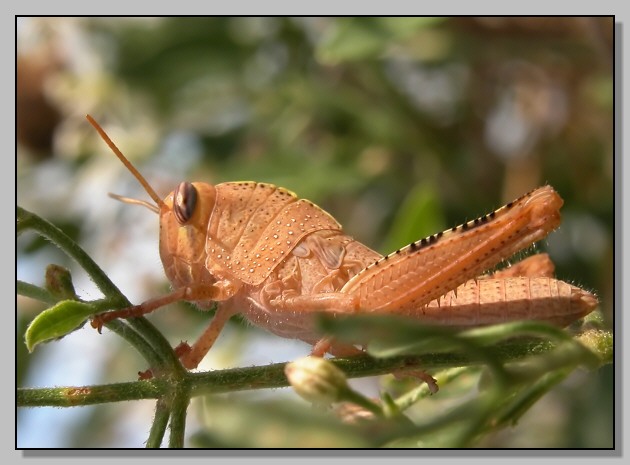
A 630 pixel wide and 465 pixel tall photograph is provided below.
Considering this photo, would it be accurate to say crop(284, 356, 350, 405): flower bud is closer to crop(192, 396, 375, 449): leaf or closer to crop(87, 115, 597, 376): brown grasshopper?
crop(192, 396, 375, 449): leaf

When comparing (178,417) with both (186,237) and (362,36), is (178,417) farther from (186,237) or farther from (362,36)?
(362,36)

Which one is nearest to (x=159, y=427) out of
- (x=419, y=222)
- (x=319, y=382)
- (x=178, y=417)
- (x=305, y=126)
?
(x=178, y=417)

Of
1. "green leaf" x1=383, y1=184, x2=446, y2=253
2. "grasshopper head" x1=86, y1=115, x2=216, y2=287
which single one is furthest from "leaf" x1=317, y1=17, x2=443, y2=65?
"grasshopper head" x1=86, y1=115, x2=216, y2=287

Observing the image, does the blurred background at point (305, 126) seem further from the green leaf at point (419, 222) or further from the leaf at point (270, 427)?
the leaf at point (270, 427)

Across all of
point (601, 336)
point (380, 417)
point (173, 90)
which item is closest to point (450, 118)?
point (173, 90)

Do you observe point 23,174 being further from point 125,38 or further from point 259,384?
point 259,384

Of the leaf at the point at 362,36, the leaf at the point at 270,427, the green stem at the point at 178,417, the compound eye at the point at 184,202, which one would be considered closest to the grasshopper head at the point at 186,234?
the compound eye at the point at 184,202
